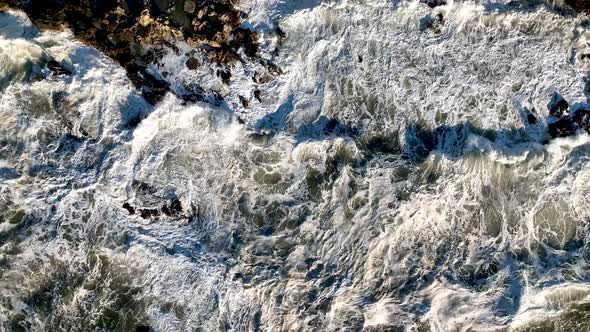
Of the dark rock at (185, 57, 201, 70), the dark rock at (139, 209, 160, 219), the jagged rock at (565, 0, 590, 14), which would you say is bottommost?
the dark rock at (139, 209, 160, 219)

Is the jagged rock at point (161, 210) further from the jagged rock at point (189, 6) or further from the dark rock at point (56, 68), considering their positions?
the jagged rock at point (189, 6)

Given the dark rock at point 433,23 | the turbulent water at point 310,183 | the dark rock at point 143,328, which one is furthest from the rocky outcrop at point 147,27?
the dark rock at point 143,328

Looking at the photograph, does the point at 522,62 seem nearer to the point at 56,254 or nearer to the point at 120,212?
the point at 120,212

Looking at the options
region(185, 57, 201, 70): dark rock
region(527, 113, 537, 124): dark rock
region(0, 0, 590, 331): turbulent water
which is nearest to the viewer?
region(0, 0, 590, 331): turbulent water

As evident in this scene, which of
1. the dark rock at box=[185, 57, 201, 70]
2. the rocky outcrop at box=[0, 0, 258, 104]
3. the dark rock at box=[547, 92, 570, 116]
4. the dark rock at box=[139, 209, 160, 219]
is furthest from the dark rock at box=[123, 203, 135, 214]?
the dark rock at box=[547, 92, 570, 116]

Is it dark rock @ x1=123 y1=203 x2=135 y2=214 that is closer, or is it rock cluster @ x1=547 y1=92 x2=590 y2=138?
dark rock @ x1=123 y1=203 x2=135 y2=214

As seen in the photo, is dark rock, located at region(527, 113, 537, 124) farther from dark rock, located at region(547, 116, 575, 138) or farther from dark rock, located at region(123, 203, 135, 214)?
dark rock, located at region(123, 203, 135, 214)

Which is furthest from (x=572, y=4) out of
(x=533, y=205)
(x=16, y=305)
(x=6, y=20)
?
(x=16, y=305)

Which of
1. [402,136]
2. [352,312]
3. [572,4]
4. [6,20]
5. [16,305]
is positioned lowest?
[16,305]
